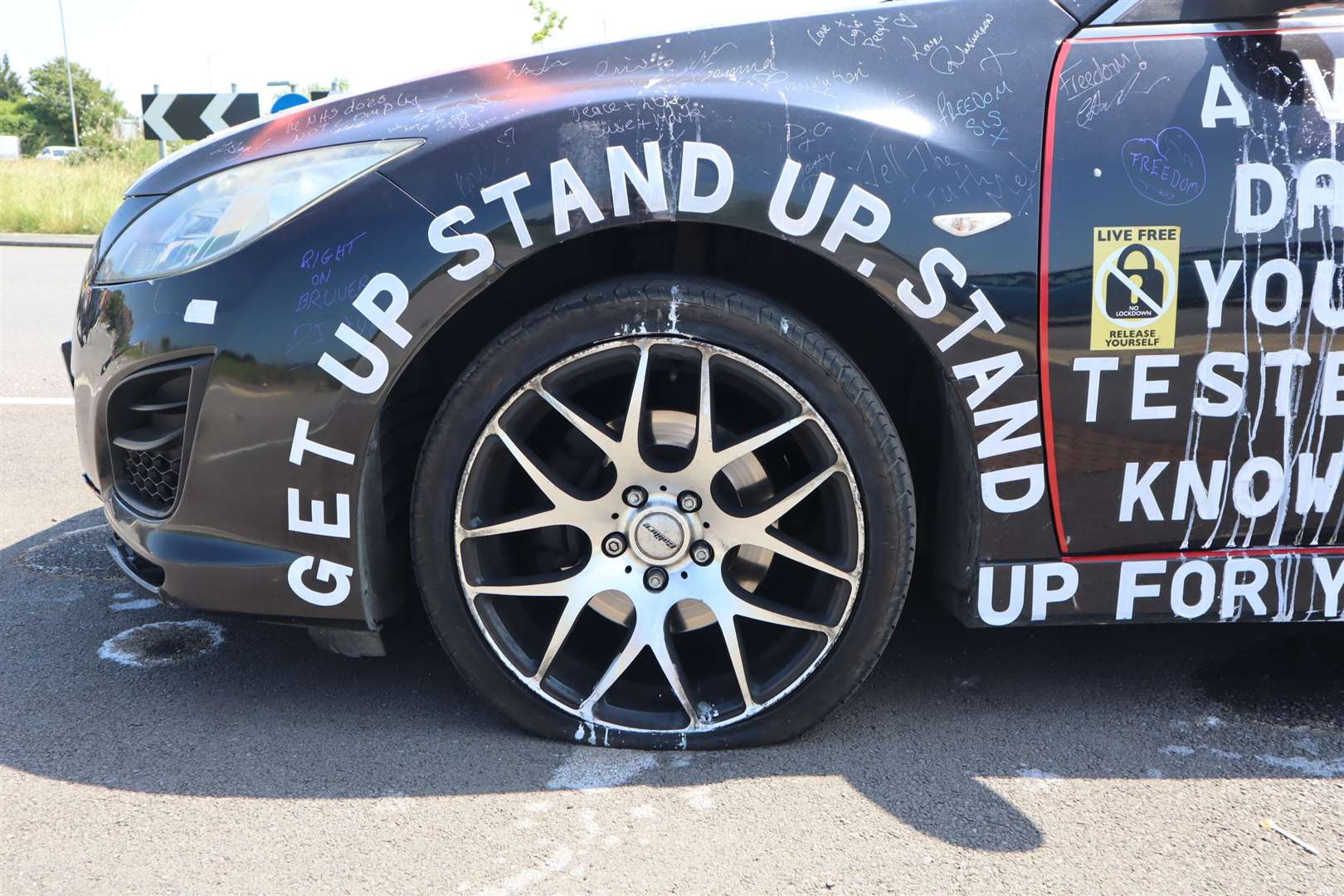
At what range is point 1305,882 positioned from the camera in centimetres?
186

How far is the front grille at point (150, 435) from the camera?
2246 millimetres

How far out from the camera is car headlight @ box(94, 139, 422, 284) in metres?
2.18

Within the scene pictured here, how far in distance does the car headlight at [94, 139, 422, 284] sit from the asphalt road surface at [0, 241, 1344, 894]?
938mm

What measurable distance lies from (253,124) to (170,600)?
3.33 feet

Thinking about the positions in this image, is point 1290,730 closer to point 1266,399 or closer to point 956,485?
point 1266,399

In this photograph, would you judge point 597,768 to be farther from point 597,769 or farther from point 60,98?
point 60,98

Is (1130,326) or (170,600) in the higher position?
(1130,326)

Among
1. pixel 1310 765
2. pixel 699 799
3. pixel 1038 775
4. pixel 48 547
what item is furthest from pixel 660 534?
pixel 48 547

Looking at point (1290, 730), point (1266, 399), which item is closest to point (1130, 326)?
point (1266, 399)

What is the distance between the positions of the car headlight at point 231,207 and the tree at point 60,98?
61845 millimetres

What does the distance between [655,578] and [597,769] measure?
0.38 meters

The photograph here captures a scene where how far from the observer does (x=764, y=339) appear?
2143 millimetres

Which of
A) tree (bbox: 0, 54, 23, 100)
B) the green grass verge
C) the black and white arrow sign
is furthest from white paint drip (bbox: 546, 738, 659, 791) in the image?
tree (bbox: 0, 54, 23, 100)

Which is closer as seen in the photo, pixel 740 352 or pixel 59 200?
pixel 740 352
